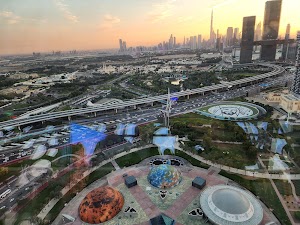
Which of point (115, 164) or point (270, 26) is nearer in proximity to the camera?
point (115, 164)

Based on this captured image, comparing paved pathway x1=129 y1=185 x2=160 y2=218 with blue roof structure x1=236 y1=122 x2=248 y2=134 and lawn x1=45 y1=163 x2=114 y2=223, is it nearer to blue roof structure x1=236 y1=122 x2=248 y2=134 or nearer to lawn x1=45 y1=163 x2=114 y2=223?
lawn x1=45 y1=163 x2=114 y2=223

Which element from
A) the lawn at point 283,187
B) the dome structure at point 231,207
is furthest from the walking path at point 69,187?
the lawn at point 283,187

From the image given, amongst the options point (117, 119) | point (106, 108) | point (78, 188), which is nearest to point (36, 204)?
point (78, 188)

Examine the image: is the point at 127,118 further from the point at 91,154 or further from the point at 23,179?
the point at 23,179

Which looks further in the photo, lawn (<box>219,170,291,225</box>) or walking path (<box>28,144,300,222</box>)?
walking path (<box>28,144,300,222</box>)

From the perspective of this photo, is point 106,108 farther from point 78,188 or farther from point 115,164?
point 78,188

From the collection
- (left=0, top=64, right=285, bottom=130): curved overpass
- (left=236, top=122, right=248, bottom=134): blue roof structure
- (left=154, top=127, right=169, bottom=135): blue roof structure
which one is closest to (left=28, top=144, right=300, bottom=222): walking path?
(left=154, top=127, right=169, bottom=135): blue roof structure

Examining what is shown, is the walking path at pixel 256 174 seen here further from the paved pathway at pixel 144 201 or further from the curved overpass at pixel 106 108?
the curved overpass at pixel 106 108
